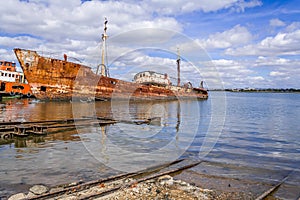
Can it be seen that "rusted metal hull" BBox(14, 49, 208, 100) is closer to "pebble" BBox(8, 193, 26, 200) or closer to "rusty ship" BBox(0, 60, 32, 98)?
"rusty ship" BBox(0, 60, 32, 98)

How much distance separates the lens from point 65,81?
33.5 meters

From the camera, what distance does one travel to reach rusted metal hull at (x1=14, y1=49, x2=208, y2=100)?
1200 inches

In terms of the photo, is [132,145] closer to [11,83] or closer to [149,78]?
[11,83]

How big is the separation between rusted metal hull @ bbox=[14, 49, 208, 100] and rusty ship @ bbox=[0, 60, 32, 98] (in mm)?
8041

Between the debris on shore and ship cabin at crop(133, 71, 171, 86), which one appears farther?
ship cabin at crop(133, 71, 171, 86)

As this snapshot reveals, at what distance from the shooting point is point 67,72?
33438 millimetres

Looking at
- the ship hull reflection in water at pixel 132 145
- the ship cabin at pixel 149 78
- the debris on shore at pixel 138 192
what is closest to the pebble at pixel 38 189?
the debris on shore at pixel 138 192

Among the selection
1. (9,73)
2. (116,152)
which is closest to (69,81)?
(9,73)

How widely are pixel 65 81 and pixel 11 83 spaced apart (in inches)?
438

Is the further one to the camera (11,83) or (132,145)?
(11,83)

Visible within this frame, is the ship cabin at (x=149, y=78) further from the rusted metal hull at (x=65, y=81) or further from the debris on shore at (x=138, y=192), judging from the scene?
the debris on shore at (x=138, y=192)

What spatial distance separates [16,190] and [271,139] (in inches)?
480

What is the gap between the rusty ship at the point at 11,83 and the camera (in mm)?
38000

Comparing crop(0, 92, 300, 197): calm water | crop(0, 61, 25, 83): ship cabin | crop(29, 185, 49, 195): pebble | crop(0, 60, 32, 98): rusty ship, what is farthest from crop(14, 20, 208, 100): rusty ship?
crop(29, 185, 49, 195): pebble
